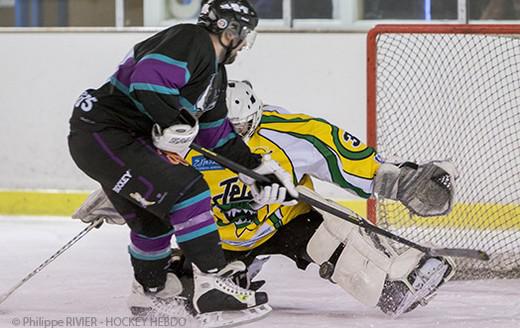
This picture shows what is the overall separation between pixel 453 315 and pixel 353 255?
13.1 inches

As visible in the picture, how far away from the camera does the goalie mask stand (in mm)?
3420

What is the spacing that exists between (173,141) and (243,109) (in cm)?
60

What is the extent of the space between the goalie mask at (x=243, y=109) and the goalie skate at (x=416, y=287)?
1.95 feet

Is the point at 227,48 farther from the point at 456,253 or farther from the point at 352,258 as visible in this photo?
the point at 456,253

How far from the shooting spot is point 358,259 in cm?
332

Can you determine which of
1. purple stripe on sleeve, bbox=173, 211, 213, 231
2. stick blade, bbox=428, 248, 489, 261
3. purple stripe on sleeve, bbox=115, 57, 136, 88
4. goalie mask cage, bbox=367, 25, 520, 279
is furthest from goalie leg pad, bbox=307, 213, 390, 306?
goalie mask cage, bbox=367, 25, 520, 279

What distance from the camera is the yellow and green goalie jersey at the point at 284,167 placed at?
342cm

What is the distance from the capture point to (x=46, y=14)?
6.23m

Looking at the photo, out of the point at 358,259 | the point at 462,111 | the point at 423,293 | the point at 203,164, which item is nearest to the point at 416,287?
the point at 423,293

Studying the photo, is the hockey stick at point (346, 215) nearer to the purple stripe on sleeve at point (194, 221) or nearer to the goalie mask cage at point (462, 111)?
the purple stripe on sleeve at point (194, 221)

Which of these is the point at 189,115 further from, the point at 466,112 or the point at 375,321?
the point at 466,112

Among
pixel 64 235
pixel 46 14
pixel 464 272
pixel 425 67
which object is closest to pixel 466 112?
pixel 425 67

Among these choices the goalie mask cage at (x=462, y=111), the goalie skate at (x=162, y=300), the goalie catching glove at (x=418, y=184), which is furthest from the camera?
the goalie mask cage at (x=462, y=111)

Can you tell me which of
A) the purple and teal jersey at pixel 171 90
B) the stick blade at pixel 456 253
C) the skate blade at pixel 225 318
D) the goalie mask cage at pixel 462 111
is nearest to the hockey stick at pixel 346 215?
the stick blade at pixel 456 253
